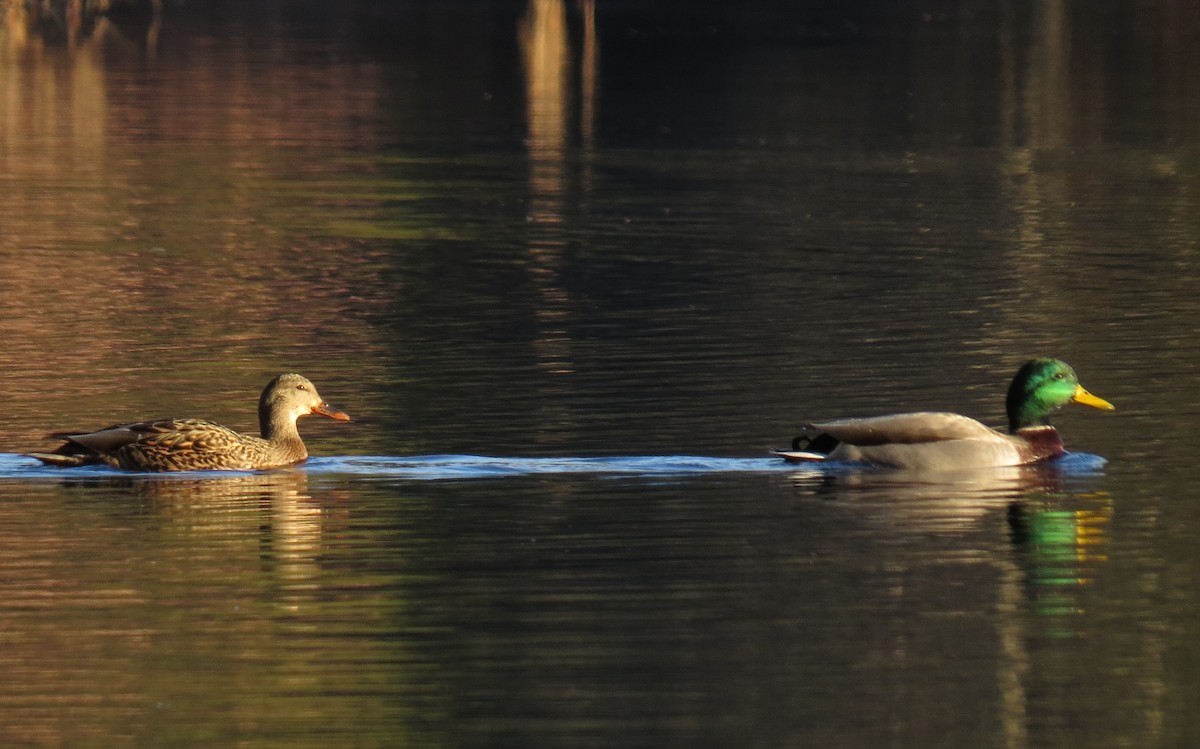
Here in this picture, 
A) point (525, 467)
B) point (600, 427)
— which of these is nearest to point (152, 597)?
point (525, 467)

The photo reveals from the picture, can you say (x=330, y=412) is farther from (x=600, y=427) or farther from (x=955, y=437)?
(x=955, y=437)

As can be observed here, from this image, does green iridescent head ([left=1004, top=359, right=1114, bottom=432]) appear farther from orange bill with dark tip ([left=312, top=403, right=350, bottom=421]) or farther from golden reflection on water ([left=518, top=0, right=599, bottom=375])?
golden reflection on water ([left=518, top=0, right=599, bottom=375])

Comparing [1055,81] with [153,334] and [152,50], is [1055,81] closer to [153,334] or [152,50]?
[152,50]

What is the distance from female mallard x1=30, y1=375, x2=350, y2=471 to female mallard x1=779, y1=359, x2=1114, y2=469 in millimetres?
3244

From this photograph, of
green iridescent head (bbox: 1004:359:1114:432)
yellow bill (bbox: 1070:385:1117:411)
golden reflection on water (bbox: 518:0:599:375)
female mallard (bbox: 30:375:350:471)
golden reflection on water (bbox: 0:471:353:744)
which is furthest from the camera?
golden reflection on water (bbox: 518:0:599:375)

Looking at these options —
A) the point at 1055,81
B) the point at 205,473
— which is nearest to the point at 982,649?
the point at 205,473

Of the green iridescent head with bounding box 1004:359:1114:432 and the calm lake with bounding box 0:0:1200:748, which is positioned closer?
the calm lake with bounding box 0:0:1200:748

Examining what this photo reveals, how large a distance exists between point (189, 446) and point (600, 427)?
287cm

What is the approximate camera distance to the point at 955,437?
16.3 metres

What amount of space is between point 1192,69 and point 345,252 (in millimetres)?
34101

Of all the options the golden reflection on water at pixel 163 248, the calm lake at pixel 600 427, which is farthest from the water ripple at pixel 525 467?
the golden reflection on water at pixel 163 248

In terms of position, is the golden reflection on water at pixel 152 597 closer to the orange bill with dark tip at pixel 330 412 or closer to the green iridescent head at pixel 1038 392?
the orange bill with dark tip at pixel 330 412

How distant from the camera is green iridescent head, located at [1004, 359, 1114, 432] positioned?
661 inches

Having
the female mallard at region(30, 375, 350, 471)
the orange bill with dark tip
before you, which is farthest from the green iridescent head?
the female mallard at region(30, 375, 350, 471)
